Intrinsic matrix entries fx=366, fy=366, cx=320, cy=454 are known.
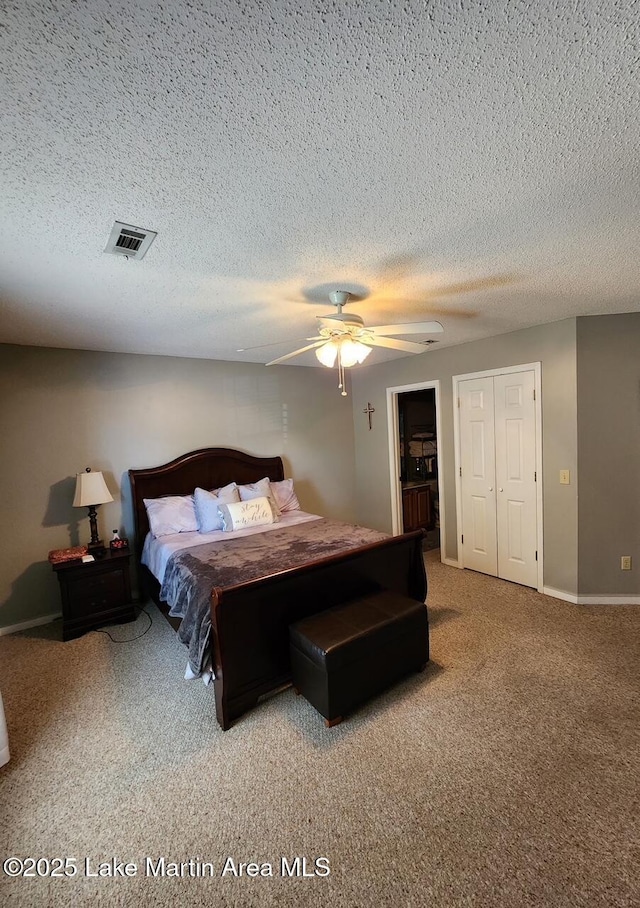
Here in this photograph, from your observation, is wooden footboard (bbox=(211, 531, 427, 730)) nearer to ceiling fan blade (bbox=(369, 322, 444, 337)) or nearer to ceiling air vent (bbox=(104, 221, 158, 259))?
ceiling fan blade (bbox=(369, 322, 444, 337))

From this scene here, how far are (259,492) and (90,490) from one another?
5.08 feet

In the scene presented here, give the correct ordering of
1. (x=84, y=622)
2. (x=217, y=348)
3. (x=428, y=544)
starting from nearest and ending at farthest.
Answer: (x=84, y=622), (x=217, y=348), (x=428, y=544)

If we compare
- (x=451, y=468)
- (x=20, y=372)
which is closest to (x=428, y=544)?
(x=451, y=468)

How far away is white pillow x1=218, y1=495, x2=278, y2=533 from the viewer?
11.5 feet

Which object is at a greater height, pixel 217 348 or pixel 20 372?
pixel 217 348

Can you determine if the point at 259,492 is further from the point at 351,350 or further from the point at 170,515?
the point at 351,350

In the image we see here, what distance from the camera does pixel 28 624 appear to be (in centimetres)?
322

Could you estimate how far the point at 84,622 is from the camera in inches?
120

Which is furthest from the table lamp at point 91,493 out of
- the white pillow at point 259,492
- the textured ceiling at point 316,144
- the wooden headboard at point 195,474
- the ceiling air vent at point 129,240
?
the ceiling air vent at point 129,240

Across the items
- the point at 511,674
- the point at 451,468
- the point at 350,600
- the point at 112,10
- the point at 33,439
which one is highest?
the point at 112,10

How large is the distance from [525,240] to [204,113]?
1539 mm

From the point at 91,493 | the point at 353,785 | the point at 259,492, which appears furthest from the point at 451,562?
the point at 91,493

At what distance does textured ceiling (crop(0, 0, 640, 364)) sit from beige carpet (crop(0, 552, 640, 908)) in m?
2.48

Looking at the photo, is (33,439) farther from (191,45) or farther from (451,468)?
(451,468)
